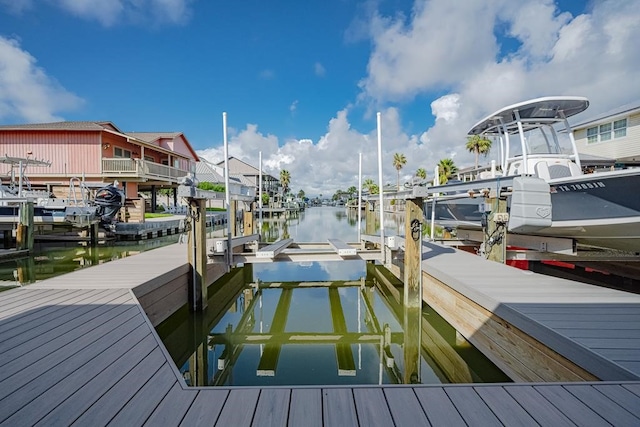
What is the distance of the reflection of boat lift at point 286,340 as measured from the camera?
157 inches

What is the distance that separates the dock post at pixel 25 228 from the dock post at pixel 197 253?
26.6 ft

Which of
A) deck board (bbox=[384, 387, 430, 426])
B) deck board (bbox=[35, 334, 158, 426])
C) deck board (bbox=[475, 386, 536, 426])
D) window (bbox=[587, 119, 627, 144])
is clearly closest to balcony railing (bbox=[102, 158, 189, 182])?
deck board (bbox=[35, 334, 158, 426])

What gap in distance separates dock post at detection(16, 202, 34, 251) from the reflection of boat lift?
8504mm

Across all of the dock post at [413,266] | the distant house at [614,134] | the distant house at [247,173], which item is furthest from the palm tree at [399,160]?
the dock post at [413,266]

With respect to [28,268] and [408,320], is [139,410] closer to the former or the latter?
[408,320]

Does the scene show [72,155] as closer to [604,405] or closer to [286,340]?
[286,340]

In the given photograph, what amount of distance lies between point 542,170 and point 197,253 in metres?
6.76

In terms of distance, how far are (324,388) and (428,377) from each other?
227 cm

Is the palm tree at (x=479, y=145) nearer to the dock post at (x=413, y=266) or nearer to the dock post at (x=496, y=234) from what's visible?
the dock post at (x=496, y=234)

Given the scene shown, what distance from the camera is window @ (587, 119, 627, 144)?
621 inches

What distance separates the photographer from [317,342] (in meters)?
4.72

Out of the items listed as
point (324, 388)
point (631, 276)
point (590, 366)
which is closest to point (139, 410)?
point (324, 388)

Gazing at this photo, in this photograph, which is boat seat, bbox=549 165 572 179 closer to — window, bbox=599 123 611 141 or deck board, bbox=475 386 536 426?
deck board, bbox=475 386 536 426

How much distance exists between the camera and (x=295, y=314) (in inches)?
235
